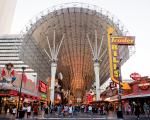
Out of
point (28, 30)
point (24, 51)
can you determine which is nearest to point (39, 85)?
point (24, 51)

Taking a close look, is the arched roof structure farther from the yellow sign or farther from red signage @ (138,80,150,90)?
red signage @ (138,80,150,90)

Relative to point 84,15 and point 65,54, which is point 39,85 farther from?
point 65,54

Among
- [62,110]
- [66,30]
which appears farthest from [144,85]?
[66,30]

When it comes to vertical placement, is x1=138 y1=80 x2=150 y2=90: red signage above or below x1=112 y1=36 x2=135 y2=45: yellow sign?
below

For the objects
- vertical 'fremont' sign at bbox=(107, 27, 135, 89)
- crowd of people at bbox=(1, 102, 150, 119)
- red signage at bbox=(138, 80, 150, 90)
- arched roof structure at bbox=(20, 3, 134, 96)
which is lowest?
crowd of people at bbox=(1, 102, 150, 119)

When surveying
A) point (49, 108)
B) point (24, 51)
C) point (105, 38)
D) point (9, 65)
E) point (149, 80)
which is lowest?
point (49, 108)

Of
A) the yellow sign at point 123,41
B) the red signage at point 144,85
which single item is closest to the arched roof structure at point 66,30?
the yellow sign at point 123,41

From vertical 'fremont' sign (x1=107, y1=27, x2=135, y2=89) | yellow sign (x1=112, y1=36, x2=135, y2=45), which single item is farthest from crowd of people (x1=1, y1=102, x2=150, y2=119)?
yellow sign (x1=112, y1=36, x2=135, y2=45)

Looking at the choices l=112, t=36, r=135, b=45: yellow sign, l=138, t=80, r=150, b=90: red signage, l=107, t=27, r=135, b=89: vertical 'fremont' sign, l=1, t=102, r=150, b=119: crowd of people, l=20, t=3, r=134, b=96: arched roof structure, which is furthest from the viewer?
l=20, t=3, r=134, b=96: arched roof structure

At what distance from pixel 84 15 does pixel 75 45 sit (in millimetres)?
20643

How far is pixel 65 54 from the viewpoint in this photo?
77.7 m

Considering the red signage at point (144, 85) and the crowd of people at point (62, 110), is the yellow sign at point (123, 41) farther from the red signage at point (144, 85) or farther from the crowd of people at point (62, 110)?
the crowd of people at point (62, 110)

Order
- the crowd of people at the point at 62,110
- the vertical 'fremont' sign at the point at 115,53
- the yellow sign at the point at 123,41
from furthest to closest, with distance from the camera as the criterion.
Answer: the yellow sign at the point at 123,41, the vertical 'fremont' sign at the point at 115,53, the crowd of people at the point at 62,110

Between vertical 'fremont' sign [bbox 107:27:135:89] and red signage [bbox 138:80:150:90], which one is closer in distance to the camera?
red signage [bbox 138:80:150:90]
